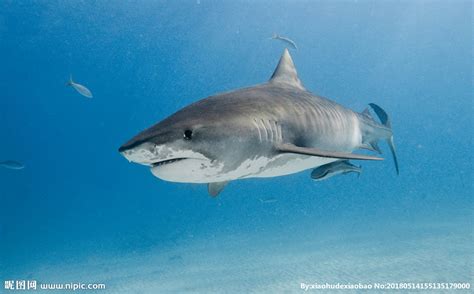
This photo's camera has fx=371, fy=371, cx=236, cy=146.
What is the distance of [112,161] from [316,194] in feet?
172

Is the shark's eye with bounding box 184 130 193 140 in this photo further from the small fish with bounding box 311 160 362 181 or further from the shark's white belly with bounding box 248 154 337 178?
the small fish with bounding box 311 160 362 181

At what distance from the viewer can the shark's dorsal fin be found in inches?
218

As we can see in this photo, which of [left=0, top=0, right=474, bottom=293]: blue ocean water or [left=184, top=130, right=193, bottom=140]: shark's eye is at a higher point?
[left=0, top=0, right=474, bottom=293]: blue ocean water

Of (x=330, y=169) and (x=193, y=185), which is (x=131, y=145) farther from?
(x=193, y=185)

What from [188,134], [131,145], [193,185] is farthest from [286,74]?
[193,185]

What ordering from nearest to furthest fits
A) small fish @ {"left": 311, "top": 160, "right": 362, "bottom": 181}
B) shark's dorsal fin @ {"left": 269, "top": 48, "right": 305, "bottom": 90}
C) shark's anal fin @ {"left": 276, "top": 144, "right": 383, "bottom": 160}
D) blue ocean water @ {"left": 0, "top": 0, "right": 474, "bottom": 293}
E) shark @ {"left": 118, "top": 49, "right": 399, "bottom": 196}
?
shark @ {"left": 118, "top": 49, "right": 399, "bottom": 196} → shark's anal fin @ {"left": 276, "top": 144, "right": 383, "bottom": 160} → small fish @ {"left": 311, "top": 160, "right": 362, "bottom": 181} → shark's dorsal fin @ {"left": 269, "top": 48, "right": 305, "bottom": 90} → blue ocean water @ {"left": 0, "top": 0, "right": 474, "bottom": 293}

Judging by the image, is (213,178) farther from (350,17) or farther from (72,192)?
(72,192)

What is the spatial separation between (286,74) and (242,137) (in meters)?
2.71

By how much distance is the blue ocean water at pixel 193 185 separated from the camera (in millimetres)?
13594

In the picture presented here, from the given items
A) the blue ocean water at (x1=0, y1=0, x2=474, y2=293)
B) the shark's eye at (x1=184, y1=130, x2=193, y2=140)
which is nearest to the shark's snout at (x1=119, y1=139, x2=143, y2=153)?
the shark's eye at (x1=184, y1=130, x2=193, y2=140)

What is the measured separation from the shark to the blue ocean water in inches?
200

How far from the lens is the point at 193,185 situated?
224ft

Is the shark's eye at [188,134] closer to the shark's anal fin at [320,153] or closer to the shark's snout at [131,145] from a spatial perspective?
the shark's snout at [131,145]

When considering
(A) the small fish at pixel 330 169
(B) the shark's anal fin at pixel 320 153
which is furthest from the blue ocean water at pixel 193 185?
(B) the shark's anal fin at pixel 320 153
